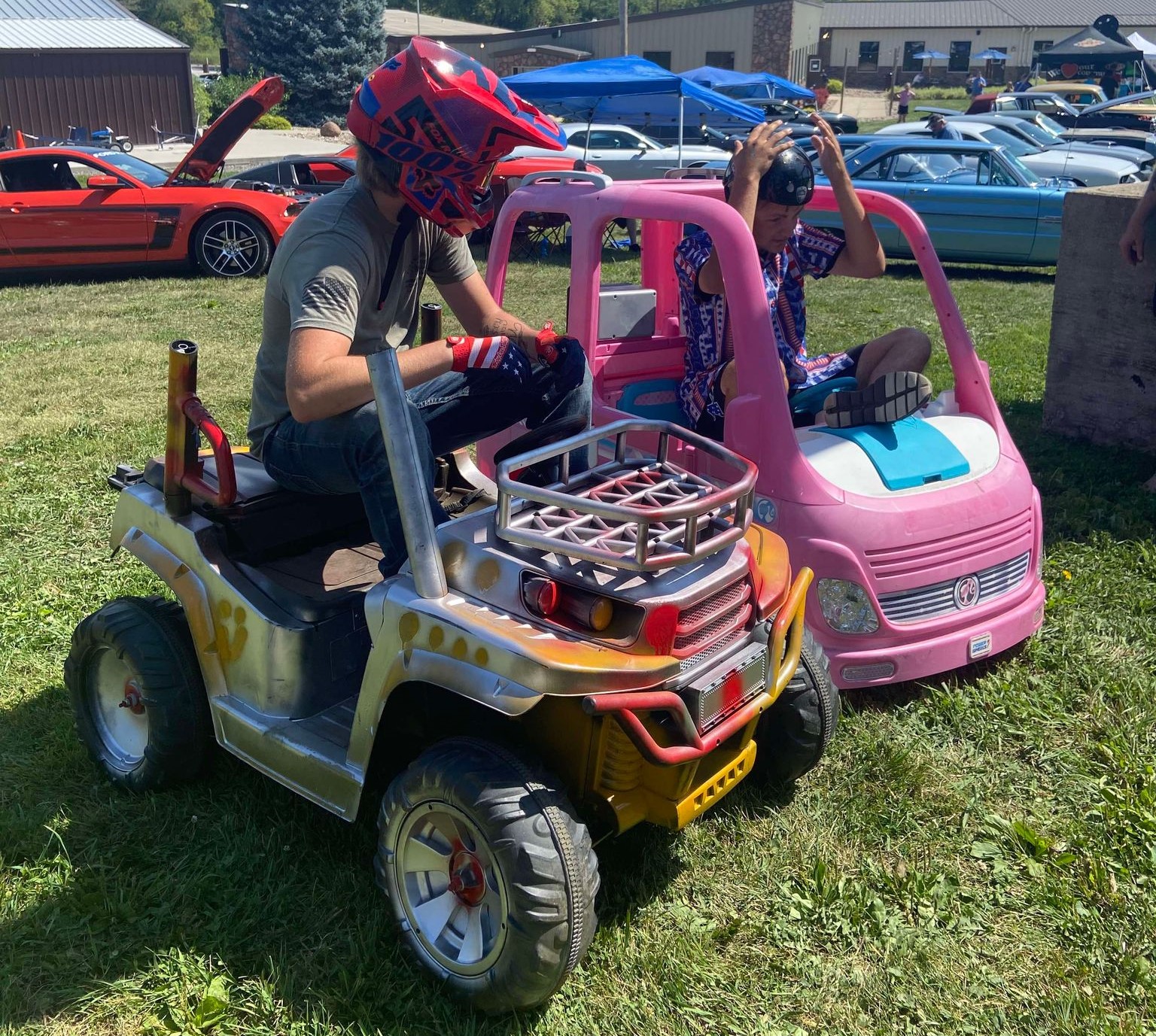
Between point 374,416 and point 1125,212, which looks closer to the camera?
point 374,416

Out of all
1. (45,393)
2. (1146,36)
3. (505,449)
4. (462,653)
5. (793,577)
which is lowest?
(45,393)

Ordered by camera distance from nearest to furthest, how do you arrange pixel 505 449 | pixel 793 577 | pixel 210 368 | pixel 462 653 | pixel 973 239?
pixel 462 653, pixel 505 449, pixel 793 577, pixel 210 368, pixel 973 239

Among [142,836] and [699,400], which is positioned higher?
[699,400]

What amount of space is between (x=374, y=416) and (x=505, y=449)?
18.6 inches

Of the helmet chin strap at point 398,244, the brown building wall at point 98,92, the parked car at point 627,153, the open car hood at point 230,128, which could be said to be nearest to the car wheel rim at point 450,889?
the helmet chin strap at point 398,244

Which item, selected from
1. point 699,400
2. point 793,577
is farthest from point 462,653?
point 699,400

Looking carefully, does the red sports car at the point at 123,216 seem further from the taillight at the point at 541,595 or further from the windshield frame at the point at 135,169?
the taillight at the point at 541,595

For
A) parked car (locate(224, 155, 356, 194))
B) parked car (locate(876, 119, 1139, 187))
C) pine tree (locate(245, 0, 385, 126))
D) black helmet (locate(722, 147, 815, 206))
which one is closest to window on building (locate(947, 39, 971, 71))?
pine tree (locate(245, 0, 385, 126))

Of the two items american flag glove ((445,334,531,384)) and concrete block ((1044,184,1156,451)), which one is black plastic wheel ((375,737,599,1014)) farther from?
concrete block ((1044,184,1156,451))

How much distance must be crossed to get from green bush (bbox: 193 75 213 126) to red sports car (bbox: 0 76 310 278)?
28.1 meters

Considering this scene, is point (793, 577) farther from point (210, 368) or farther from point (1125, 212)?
point (210, 368)

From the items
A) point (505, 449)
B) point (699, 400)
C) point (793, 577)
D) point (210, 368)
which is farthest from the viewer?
point (210, 368)

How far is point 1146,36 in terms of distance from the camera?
5647 centimetres

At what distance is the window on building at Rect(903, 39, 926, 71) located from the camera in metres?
61.4
